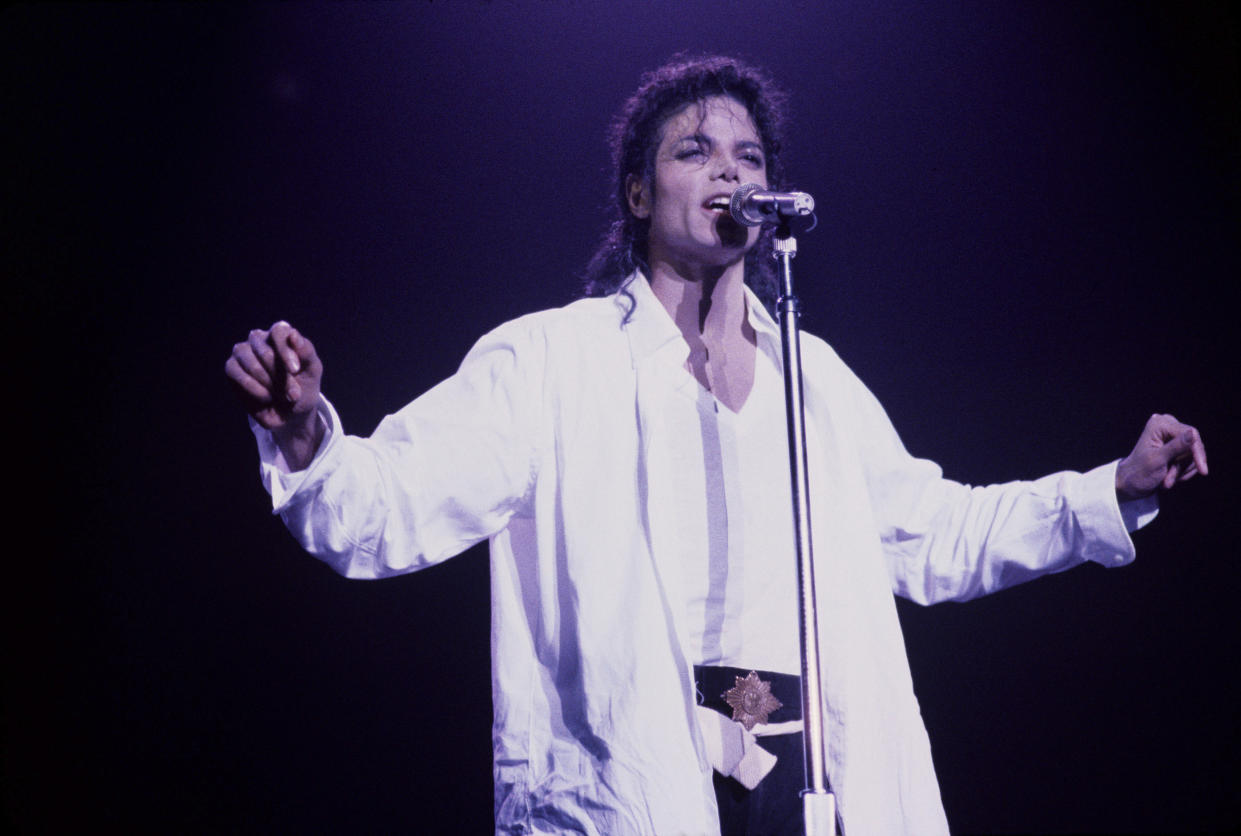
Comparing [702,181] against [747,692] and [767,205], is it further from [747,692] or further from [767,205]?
[747,692]

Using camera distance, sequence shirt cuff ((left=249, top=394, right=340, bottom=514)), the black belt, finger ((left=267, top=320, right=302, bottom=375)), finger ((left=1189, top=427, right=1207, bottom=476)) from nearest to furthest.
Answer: finger ((left=267, top=320, right=302, bottom=375)), shirt cuff ((left=249, top=394, right=340, bottom=514)), the black belt, finger ((left=1189, top=427, right=1207, bottom=476))

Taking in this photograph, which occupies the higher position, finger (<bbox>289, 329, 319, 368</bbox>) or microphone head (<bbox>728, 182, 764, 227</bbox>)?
microphone head (<bbox>728, 182, 764, 227</bbox>)

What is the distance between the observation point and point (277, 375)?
1259 millimetres

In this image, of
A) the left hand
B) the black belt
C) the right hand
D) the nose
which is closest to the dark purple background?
the nose

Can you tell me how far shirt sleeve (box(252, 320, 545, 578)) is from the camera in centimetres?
138

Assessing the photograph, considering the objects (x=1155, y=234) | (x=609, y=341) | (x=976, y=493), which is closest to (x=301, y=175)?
(x=609, y=341)

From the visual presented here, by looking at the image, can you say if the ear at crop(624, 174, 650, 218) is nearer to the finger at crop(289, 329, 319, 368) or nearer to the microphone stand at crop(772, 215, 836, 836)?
the microphone stand at crop(772, 215, 836, 836)

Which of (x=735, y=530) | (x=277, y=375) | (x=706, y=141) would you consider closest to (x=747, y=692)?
(x=735, y=530)

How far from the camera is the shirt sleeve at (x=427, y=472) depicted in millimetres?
1378

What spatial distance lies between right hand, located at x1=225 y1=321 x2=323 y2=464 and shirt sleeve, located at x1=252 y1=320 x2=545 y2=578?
80 mm

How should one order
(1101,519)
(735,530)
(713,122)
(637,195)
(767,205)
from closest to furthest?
(767,205) < (735,530) < (1101,519) < (713,122) < (637,195)

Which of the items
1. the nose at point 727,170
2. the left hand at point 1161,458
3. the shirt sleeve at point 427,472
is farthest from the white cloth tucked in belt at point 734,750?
the nose at point 727,170

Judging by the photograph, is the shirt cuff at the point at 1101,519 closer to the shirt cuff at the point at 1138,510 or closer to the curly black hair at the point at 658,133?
the shirt cuff at the point at 1138,510

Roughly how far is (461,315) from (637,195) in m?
0.48
